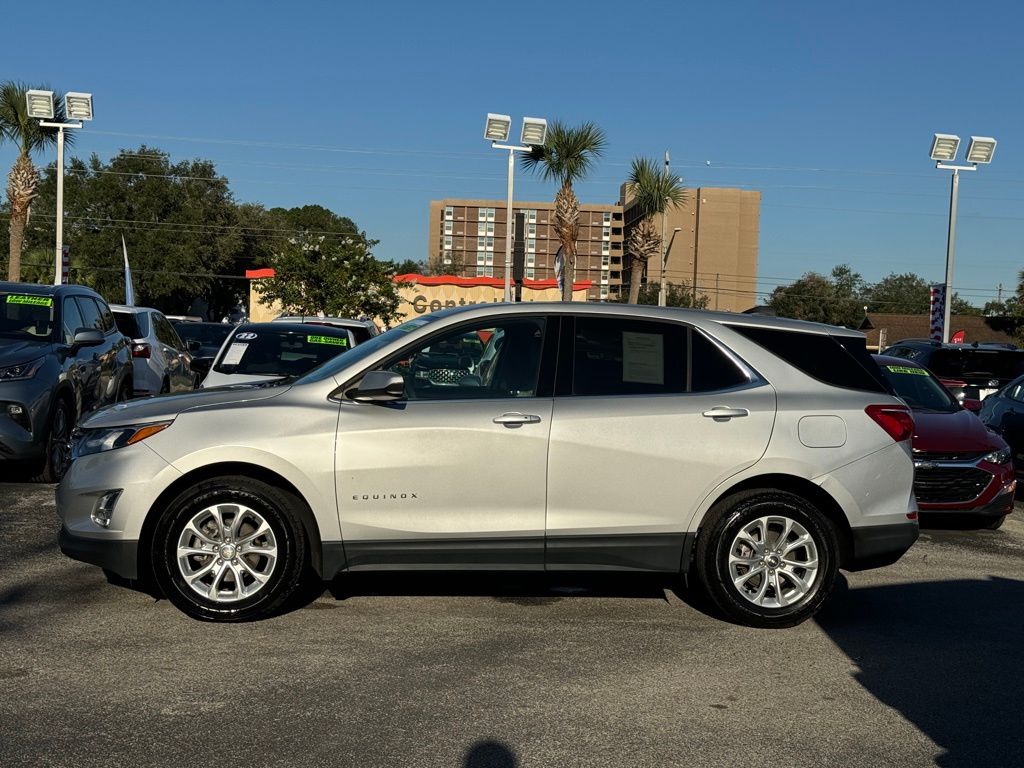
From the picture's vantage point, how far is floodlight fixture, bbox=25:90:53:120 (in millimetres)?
33500

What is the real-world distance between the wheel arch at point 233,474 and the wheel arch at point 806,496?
2.01 metres

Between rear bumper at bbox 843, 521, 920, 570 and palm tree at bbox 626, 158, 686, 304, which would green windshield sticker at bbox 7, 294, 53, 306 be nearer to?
rear bumper at bbox 843, 521, 920, 570

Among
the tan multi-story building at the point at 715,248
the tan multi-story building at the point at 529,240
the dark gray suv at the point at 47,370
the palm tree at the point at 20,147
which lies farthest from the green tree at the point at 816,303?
the dark gray suv at the point at 47,370

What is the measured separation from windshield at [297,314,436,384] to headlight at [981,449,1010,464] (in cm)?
592

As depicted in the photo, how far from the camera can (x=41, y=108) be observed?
33656 millimetres

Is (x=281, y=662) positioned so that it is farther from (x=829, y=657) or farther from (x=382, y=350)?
(x=829, y=657)

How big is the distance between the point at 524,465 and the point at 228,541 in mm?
1609

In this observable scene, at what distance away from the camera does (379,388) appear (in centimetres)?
589

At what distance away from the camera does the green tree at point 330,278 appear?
41250 millimetres

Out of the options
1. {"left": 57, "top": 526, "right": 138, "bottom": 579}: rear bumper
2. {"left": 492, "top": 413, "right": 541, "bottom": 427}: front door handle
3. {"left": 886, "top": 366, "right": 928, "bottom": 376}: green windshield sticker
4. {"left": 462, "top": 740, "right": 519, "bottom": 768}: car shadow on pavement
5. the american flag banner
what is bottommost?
{"left": 462, "top": 740, "right": 519, "bottom": 768}: car shadow on pavement

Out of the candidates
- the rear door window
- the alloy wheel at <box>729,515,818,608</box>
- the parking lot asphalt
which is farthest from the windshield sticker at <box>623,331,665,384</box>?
the rear door window

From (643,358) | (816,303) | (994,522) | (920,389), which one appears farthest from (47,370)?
(816,303)

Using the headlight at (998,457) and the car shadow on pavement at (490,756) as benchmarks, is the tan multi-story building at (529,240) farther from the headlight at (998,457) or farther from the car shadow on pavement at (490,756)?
the car shadow on pavement at (490,756)

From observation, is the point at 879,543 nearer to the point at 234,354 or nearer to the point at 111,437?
the point at 111,437
